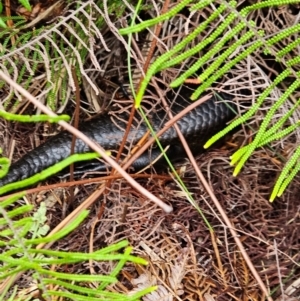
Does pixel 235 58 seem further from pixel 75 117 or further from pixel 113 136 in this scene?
pixel 113 136

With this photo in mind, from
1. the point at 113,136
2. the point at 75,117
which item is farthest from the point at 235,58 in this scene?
the point at 113,136

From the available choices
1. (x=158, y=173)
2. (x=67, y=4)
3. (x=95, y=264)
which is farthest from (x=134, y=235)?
(x=67, y=4)

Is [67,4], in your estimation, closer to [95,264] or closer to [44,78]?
[44,78]

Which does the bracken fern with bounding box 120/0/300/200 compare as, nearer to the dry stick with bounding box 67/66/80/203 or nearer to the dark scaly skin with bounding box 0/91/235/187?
the dry stick with bounding box 67/66/80/203

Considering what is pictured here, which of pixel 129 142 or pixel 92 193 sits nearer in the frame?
pixel 92 193

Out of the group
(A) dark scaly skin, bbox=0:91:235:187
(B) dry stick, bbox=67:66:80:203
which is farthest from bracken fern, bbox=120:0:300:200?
(A) dark scaly skin, bbox=0:91:235:187

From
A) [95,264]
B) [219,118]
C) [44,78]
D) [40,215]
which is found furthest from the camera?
[219,118]

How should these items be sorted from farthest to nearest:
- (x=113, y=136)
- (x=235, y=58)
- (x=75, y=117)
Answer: (x=113, y=136), (x=75, y=117), (x=235, y=58)

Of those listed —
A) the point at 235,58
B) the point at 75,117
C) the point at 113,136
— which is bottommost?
the point at 113,136

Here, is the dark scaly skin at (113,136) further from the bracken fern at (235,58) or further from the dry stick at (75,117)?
the bracken fern at (235,58)
